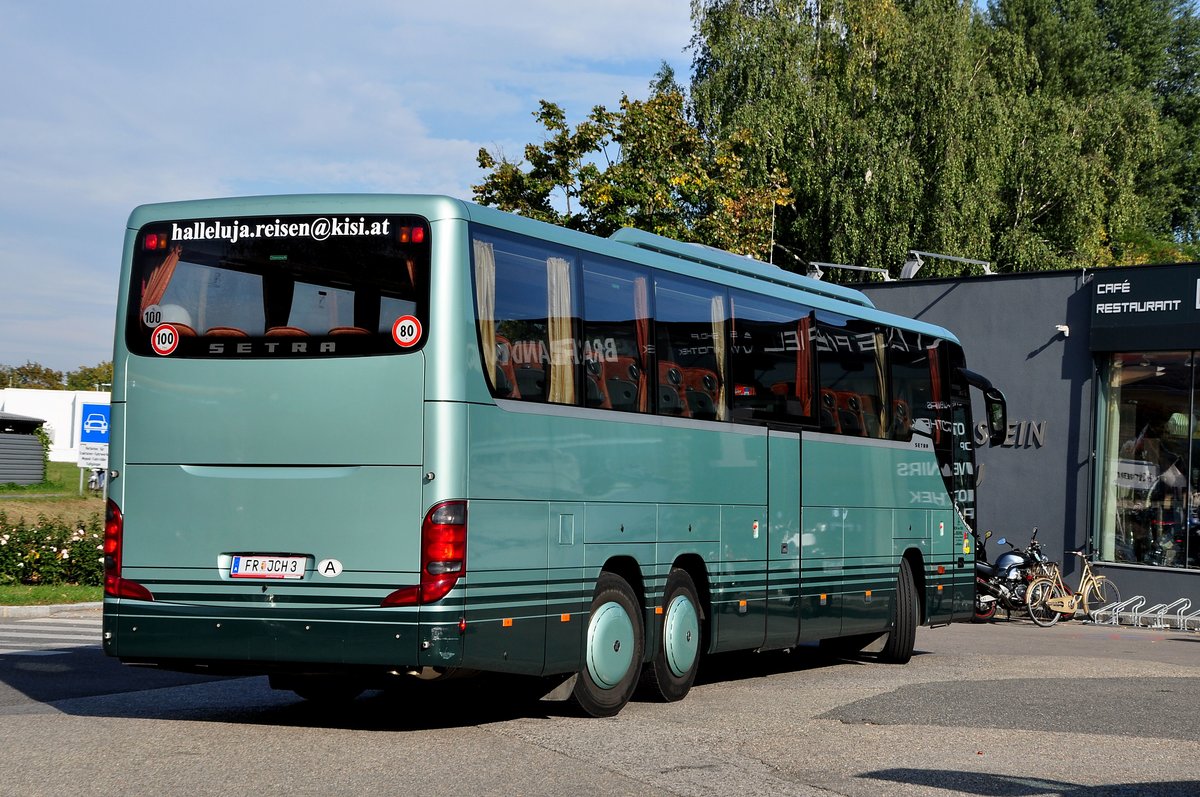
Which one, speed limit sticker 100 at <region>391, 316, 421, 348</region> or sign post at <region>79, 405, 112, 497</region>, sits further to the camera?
sign post at <region>79, 405, 112, 497</region>

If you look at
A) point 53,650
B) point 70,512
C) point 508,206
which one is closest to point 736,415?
point 53,650

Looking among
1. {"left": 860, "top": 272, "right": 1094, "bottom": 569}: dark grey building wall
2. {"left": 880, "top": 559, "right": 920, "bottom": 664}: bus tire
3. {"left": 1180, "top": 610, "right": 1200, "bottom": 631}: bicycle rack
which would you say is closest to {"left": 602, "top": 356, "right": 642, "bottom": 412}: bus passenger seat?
{"left": 880, "top": 559, "right": 920, "bottom": 664}: bus tire

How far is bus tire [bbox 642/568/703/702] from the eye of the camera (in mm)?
12055

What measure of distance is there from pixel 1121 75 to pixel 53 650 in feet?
164

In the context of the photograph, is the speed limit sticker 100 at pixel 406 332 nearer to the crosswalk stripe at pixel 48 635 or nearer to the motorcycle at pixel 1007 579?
the crosswalk stripe at pixel 48 635

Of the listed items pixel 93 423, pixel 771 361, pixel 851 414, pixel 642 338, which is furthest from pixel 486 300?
pixel 93 423

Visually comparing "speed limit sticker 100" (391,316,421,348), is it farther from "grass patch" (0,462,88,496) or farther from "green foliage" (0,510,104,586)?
"grass patch" (0,462,88,496)

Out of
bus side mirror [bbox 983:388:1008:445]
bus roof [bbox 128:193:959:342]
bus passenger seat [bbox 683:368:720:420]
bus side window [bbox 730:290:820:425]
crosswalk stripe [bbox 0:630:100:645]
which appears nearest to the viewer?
bus roof [bbox 128:193:959:342]

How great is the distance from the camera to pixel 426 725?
1064 cm

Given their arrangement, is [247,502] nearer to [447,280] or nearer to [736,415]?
[447,280]

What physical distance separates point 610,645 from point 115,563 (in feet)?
11.5

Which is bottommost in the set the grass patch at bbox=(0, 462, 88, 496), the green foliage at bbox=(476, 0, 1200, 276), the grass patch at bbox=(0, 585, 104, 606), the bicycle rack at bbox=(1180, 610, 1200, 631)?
the bicycle rack at bbox=(1180, 610, 1200, 631)

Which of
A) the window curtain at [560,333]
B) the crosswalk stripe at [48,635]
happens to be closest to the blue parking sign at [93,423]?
the crosswalk stripe at [48,635]

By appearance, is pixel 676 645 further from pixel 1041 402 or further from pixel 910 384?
pixel 1041 402
